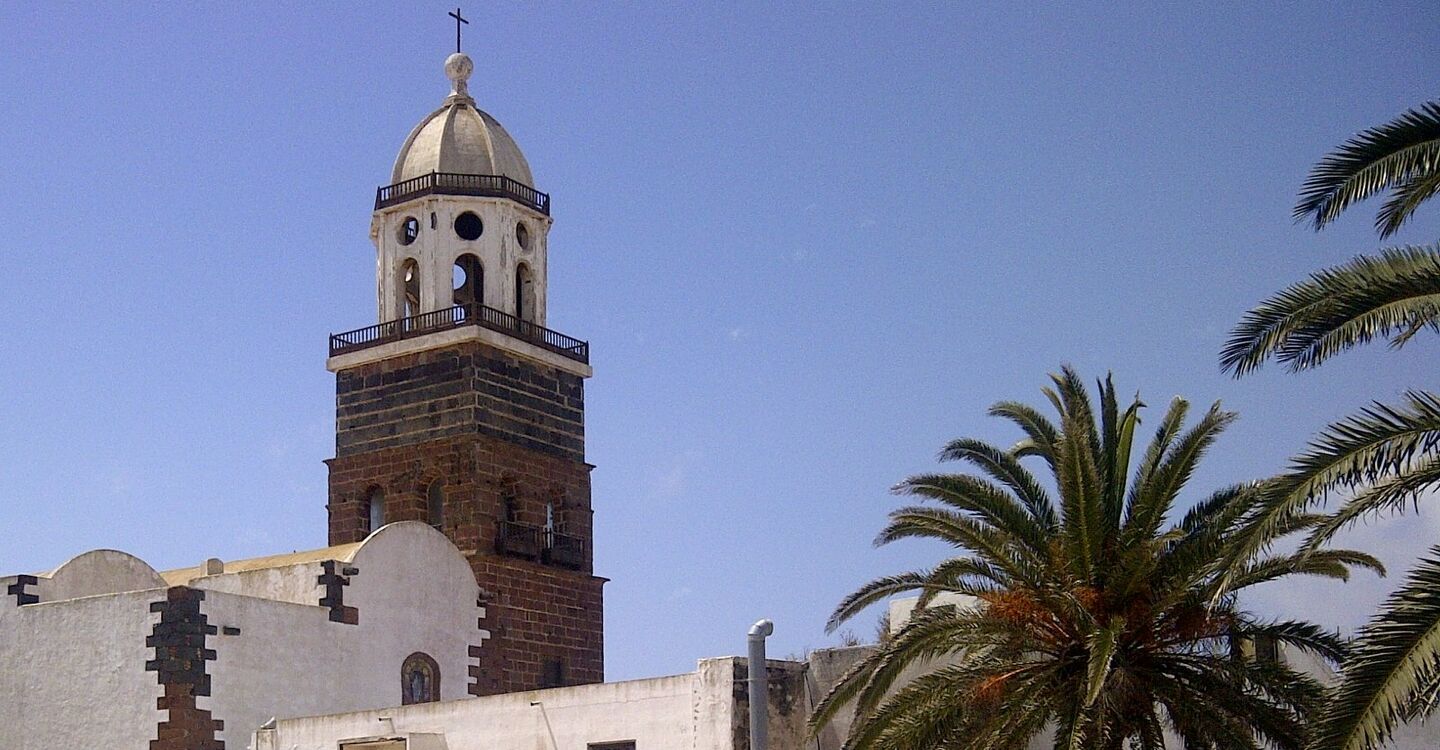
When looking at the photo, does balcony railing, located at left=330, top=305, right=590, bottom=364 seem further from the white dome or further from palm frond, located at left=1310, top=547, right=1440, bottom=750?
palm frond, located at left=1310, top=547, right=1440, bottom=750

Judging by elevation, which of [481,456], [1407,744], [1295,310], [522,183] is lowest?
[1407,744]

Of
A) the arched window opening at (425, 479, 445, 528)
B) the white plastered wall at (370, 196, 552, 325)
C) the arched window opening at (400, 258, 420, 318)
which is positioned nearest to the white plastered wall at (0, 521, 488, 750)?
the arched window opening at (425, 479, 445, 528)

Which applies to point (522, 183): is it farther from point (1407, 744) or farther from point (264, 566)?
point (1407, 744)

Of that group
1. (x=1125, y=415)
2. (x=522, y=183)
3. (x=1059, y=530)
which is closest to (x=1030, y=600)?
(x=1059, y=530)

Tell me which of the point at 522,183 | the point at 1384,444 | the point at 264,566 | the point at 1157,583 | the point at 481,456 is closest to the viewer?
the point at 1384,444

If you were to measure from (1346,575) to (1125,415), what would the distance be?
2773 millimetres

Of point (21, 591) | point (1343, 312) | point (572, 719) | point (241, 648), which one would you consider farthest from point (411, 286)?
point (1343, 312)

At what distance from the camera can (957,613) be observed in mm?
20422

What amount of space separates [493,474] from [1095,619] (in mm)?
18922

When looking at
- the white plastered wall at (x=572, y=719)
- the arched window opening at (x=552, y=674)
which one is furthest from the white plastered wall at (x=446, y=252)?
the white plastered wall at (x=572, y=719)

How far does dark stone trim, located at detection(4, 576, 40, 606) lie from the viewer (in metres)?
31.3

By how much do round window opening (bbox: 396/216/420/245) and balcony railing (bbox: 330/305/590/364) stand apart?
70.9 inches

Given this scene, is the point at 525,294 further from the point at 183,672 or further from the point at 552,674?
the point at 183,672

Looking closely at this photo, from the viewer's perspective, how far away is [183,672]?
28906 mm
